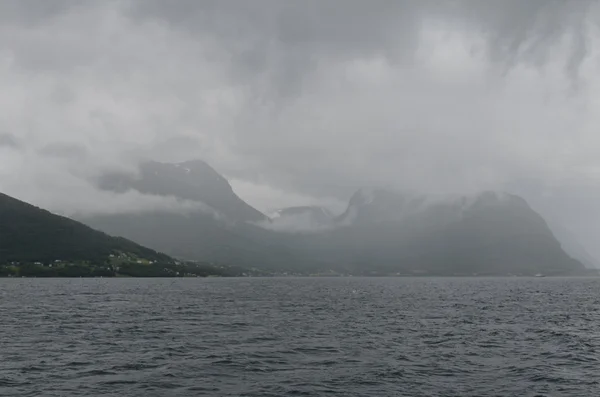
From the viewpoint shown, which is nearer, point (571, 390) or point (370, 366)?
point (571, 390)

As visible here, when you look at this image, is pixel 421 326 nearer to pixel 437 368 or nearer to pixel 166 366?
pixel 437 368

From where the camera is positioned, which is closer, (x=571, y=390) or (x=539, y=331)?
(x=571, y=390)

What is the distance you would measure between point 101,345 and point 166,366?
16.3 metres

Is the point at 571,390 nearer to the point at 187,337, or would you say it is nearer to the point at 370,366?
the point at 370,366

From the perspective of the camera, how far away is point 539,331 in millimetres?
78250

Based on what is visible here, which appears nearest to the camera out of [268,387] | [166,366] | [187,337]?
[268,387]

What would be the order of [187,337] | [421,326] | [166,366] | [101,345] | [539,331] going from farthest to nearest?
[421,326] < [539,331] < [187,337] < [101,345] < [166,366]

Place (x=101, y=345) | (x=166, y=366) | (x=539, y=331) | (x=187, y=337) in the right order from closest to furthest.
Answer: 1. (x=166, y=366)
2. (x=101, y=345)
3. (x=187, y=337)
4. (x=539, y=331)

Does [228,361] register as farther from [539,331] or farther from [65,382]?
[539,331]

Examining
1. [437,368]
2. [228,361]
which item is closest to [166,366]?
[228,361]

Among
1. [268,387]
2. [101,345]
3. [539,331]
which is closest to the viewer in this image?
[268,387]

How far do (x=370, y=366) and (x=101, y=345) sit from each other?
33475mm

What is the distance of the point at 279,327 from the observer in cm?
8025

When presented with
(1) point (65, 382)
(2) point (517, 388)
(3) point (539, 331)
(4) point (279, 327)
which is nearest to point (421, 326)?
(3) point (539, 331)
